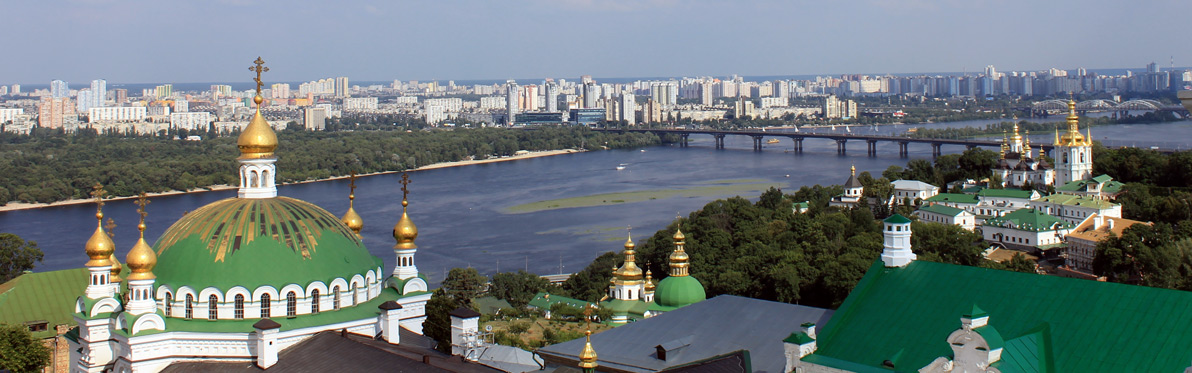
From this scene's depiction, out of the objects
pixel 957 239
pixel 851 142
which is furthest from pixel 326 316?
pixel 851 142

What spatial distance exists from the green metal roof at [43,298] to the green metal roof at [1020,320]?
549cm

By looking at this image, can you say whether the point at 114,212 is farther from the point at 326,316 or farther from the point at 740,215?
the point at 326,316

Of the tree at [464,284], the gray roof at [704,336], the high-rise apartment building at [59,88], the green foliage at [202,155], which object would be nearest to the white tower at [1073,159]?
the tree at [464,284]

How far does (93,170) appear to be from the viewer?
29750 mm

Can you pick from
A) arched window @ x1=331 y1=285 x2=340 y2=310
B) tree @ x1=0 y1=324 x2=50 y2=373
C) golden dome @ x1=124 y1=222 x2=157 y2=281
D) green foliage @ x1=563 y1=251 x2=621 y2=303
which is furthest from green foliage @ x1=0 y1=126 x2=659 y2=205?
arched window @ x1=331 y1=285 x2=340 y2=310

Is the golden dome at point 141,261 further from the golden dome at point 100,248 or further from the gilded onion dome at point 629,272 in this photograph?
the gilded onion dome at point 629,272

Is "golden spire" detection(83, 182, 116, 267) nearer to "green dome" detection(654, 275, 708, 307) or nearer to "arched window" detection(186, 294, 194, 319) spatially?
"arched window" detection(186, 294, 194, 319)

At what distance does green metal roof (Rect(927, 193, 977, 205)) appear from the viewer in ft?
61.1

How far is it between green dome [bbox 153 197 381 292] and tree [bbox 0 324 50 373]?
1664mm

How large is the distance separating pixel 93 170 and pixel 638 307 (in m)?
24.1

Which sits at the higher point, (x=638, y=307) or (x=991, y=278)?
(x=991, y=278)

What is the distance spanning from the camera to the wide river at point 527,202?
57.6 feet

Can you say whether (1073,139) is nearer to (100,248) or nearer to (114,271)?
(114,271)

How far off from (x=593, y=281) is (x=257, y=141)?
7.46 meters
